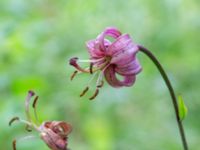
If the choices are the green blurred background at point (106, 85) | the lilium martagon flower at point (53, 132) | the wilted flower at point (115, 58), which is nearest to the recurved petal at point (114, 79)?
the wilted flower at point (115, 58)

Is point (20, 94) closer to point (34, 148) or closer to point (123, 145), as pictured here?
point (34, 148)

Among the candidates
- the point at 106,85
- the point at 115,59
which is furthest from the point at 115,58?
the point at 106,85

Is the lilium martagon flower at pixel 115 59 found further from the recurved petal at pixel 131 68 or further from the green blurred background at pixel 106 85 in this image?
the green blurred background at pixel 106 85

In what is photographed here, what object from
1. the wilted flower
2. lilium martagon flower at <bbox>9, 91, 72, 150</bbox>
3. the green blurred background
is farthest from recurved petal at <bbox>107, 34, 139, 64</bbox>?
the green blurred background

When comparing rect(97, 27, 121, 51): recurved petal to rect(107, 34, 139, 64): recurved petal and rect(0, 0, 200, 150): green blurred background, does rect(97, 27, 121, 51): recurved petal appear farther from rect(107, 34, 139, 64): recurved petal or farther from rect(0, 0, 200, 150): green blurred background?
rect(0, 0, 200, 150): green blurred background

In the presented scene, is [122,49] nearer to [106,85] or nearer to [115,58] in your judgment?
[115,58]
